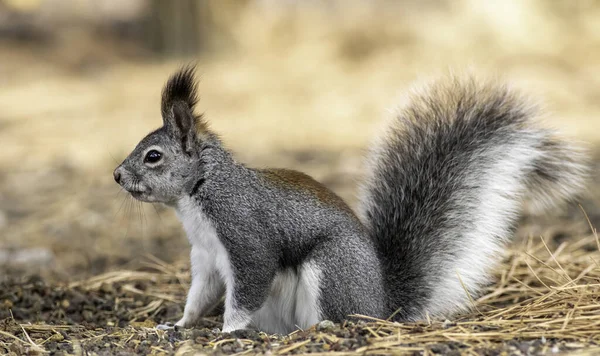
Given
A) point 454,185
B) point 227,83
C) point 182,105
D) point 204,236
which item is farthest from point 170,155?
point 227,83

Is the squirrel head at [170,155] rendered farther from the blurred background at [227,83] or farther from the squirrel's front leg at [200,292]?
the blurred background at [227,83]

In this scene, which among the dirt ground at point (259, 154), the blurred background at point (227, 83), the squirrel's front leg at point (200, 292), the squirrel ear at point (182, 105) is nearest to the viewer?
the dirt ground at point (259, 154)

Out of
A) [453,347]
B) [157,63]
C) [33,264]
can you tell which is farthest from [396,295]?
[157,63]

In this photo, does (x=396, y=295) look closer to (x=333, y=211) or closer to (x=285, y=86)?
(x=333, y=211)

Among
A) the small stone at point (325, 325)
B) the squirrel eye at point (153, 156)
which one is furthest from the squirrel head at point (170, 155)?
the small stone at point (325, 325)

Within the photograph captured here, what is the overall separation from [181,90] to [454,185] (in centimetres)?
118

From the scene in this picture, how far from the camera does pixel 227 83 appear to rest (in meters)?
10.0

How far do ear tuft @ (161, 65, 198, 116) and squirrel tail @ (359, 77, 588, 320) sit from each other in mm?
848

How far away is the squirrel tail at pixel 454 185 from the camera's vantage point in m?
3.15

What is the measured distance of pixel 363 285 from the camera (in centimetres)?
295

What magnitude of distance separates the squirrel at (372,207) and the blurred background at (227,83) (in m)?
1.57

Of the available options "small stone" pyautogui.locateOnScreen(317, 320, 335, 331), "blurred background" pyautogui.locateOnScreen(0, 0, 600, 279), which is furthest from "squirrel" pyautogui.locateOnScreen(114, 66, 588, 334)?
"blurred background" pyautogui.locateOnScreen(0, 0, 600, 279)

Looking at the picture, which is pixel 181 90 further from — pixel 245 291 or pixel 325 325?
pixel 325 325

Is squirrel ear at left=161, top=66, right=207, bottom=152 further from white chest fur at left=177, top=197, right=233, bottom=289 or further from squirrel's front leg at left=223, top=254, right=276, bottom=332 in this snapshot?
squirrel's front leg at left=223, top=254, right=276, bottom=332
